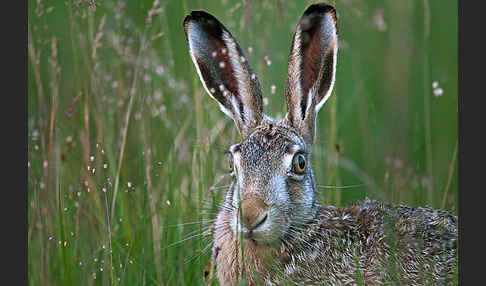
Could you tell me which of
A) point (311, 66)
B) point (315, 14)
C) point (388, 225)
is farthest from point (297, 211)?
point (315, 14)

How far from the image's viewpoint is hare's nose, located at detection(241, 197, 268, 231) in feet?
20.3

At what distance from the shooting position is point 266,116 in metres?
7.11

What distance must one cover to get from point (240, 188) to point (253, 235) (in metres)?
0.37

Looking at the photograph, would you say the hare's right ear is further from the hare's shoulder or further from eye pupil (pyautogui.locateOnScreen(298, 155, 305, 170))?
the hare's shoulder

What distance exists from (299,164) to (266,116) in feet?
1.97

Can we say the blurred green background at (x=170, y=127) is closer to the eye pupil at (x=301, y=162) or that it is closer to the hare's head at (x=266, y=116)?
the hare's head at (x=266, y=116)

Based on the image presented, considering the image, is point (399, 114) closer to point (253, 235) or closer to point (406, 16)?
point (406, 16)

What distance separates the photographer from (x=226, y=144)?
7656 mm

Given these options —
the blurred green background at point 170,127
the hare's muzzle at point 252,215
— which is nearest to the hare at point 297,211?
the hare's muzzle at point 252,215

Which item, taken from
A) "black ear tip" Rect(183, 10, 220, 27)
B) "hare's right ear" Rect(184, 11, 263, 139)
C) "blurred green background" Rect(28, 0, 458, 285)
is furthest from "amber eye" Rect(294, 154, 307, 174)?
"black ear tip" Rect(183, 10, 220, 27)

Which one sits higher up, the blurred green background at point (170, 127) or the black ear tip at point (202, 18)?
the black ear tip at point (202, 18)

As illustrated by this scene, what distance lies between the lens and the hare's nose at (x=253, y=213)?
618 centimetres

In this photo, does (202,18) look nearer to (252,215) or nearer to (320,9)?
(320,9)

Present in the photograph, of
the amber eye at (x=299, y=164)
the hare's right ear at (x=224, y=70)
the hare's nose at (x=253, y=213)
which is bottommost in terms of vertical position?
the hare's nose at (x=253, y=213)
